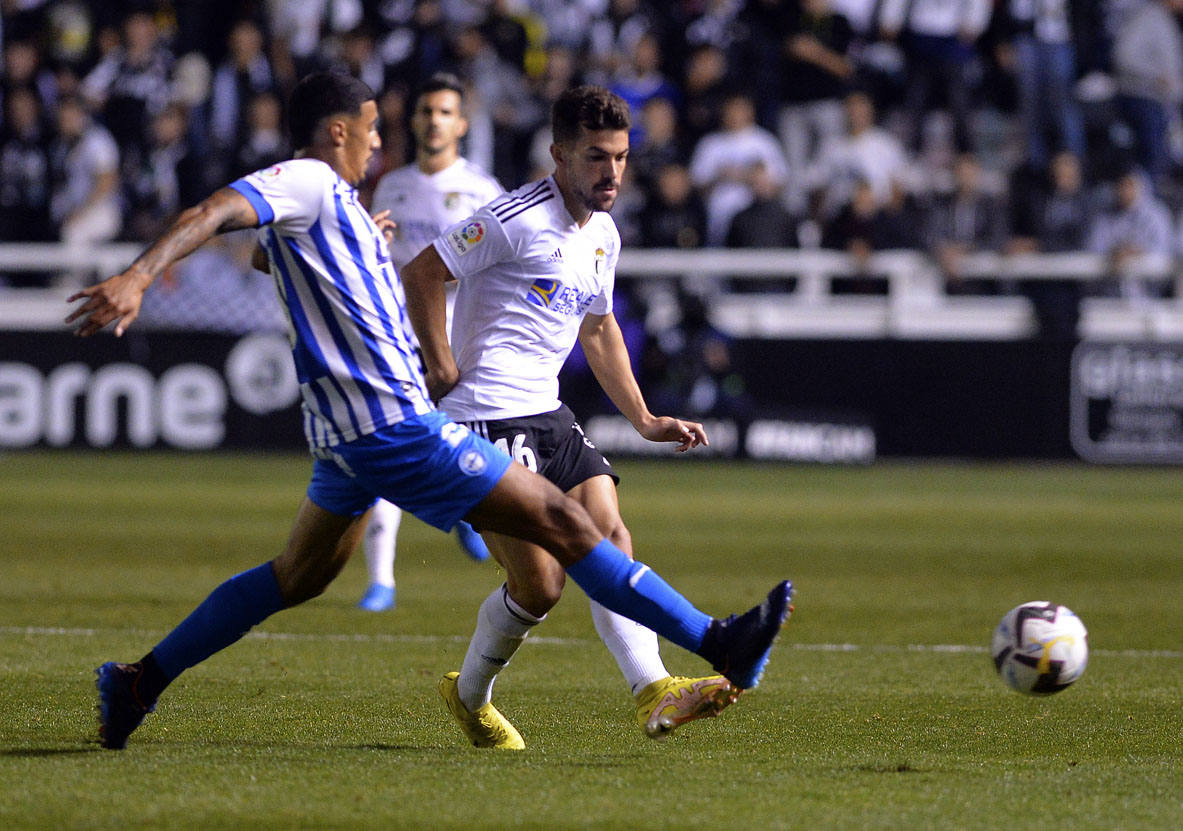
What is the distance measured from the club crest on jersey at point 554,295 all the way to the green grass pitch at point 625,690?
1.31 metres

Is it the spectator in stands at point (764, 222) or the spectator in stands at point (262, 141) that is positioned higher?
the spectator in stands at point (262, 141)

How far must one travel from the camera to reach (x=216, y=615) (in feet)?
15.8

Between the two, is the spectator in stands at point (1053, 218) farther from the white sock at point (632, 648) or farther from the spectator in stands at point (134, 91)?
the white sock at point (632, 648)

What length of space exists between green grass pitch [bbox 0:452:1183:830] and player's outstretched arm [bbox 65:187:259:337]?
3.75ft

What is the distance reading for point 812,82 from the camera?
17.9m

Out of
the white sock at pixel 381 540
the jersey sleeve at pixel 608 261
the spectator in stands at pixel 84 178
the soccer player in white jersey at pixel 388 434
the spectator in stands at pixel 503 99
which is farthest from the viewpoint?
the spectator in stands at pixel 84 178

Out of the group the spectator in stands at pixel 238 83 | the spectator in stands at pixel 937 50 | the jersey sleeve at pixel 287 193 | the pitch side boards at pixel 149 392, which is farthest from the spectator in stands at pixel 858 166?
the jersey sleeve at pixel 287 193

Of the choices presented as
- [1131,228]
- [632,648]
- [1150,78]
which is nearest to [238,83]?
[1131,228]

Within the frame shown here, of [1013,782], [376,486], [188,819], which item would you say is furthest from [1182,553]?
[188,819]

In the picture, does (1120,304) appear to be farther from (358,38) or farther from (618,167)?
(618,167)

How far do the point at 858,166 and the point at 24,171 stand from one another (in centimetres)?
869

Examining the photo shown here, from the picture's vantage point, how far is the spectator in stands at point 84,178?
58.3 ft

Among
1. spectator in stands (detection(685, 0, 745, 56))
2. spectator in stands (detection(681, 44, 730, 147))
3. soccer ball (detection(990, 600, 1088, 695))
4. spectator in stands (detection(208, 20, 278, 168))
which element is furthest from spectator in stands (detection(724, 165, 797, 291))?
soccer ball (detection(990, 600, 1088, 695))

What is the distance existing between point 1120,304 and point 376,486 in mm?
13232
